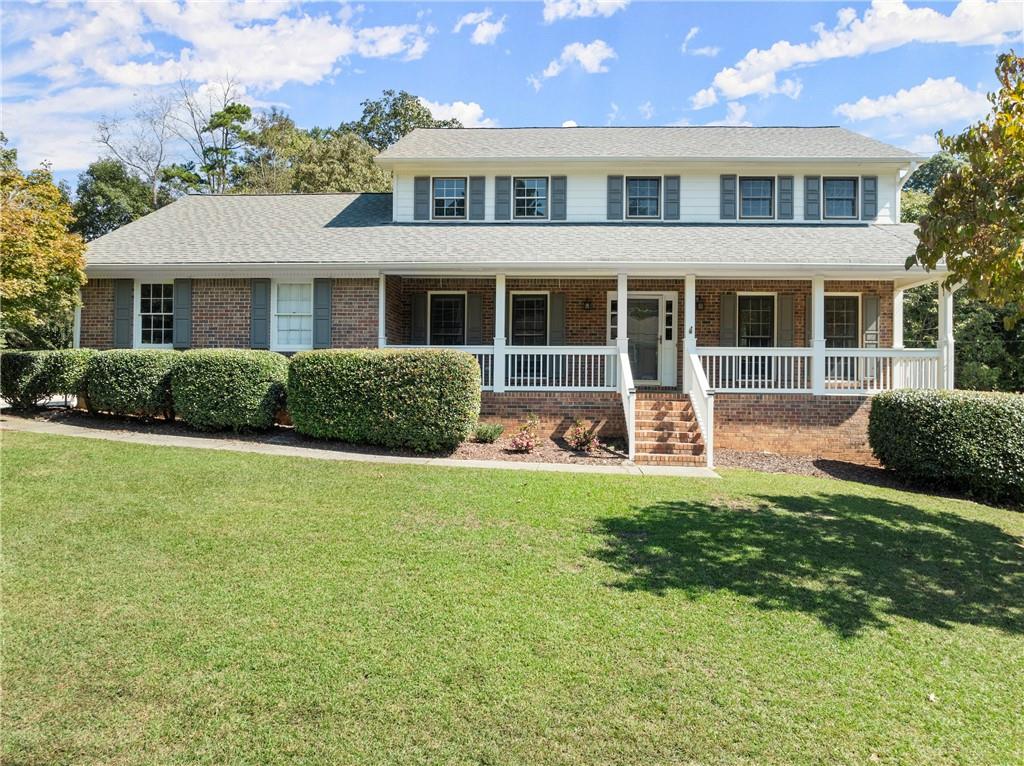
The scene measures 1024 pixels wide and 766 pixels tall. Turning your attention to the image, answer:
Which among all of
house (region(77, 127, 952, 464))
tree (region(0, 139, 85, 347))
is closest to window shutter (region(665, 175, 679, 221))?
house (region(77, 127, 952, 464))

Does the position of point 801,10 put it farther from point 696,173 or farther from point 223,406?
point 223,406

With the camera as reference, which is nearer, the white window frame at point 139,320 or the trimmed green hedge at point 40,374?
the trimmed green hedge at point 40,374

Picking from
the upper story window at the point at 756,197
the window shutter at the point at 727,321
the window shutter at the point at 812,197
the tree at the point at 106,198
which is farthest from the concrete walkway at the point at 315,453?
the tree at the point at 106,198

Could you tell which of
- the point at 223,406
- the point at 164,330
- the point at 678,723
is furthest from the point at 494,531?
the point at 164,330

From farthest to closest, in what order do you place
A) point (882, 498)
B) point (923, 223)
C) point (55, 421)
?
point (55, 421) < point (882, 498) < point (923, 223)

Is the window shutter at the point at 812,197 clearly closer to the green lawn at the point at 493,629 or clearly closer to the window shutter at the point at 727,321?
the window shutter at the point at 727,321

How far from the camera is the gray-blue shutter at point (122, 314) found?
1348 cm

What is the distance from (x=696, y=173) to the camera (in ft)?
48.4

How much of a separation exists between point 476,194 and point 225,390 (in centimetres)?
785

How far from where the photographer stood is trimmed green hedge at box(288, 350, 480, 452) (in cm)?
991

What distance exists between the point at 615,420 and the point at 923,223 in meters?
7.02

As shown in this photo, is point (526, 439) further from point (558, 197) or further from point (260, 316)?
point (558, 197)

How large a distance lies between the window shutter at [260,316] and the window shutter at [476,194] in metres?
5.22

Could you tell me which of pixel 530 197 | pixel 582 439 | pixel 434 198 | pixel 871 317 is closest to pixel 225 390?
pixel 582 439
